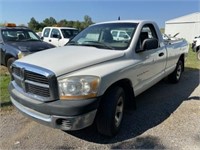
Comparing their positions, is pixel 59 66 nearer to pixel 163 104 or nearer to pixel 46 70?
pixel 46 70

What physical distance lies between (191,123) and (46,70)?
9.05ft

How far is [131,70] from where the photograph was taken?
148 inches

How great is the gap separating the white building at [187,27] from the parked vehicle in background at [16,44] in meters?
23.7

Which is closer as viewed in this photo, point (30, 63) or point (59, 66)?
point (59, 66)

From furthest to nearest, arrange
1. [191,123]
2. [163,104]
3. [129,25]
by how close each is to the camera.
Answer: [163,104]
[129,25]
[191,123]

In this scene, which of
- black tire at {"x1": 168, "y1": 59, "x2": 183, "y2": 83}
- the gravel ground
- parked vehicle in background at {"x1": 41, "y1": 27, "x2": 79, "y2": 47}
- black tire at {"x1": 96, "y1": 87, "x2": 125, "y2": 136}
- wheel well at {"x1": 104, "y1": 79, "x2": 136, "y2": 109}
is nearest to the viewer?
black tire at {"x1": 96, "y1": 87, "x2": 125, "y2": 136}

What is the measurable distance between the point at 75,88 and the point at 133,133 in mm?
1365

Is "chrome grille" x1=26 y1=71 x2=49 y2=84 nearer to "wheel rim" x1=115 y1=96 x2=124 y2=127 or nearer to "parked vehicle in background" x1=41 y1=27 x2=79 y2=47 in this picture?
"wheel rim" x1=115 y1=96 x2=124 y2=127

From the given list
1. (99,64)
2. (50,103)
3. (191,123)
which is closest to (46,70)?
(50,103)

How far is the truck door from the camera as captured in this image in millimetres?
4150

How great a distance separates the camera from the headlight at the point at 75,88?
294 cm

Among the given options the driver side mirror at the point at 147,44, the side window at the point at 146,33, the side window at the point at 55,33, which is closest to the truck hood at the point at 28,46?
the side window at the point at 146,33

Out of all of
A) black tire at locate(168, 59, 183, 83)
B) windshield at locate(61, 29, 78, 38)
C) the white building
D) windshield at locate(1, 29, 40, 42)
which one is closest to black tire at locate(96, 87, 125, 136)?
black tire at locate(168, 59, 183, 83)

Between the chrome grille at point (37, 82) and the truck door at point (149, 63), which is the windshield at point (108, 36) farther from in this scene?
the chrome grille at point (37, 82)
